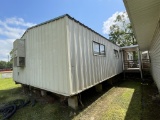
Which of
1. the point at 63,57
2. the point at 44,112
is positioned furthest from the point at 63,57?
the point at 44,112

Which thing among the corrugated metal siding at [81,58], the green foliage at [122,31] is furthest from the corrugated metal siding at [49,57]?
the green foliage at [122,31]

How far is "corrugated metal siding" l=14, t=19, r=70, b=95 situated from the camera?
13.9 feet

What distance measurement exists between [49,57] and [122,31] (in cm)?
2514

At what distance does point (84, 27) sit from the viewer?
5.37 metres

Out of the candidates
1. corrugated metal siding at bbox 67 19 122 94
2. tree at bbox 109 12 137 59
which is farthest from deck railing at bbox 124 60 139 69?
tree at bbox 109 12 137 59

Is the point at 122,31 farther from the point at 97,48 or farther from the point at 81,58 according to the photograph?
the point at 81,58

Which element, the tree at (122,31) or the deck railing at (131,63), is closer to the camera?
the deck railing at (131,63)

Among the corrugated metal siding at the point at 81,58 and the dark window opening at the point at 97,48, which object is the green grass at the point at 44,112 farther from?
the dark window opening at the point at 97,48

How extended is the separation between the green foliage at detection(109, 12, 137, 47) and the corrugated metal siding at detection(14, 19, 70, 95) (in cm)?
2356

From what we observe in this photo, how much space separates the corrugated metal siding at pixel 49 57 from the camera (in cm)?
423

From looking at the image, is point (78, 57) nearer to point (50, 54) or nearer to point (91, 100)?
point (50, 54)

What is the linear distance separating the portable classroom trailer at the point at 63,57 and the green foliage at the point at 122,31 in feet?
71.9

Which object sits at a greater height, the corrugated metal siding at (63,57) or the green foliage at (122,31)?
the green foliage at (122,31)

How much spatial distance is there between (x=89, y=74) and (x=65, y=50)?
72.3 inches
